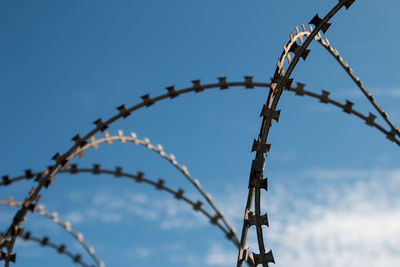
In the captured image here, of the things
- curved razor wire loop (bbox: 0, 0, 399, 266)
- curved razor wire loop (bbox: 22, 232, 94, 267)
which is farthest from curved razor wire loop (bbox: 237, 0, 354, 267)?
curved razor wire loop (bbox: 22, 232, 94, 267)

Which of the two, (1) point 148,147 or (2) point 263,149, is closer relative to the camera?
(2) point 263,149


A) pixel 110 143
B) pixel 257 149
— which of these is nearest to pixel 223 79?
pixel 257 149

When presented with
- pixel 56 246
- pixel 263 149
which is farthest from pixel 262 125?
pixel 56 246

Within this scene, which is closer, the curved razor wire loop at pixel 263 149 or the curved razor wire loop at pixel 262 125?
the curved razor wire loop at pixel 263 149

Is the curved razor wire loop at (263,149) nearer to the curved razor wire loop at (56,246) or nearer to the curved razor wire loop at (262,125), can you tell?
the curved razor wire loop at (262,125)

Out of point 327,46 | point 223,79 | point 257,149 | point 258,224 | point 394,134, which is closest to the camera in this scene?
point 258,224

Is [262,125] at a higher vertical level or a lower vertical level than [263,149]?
higher

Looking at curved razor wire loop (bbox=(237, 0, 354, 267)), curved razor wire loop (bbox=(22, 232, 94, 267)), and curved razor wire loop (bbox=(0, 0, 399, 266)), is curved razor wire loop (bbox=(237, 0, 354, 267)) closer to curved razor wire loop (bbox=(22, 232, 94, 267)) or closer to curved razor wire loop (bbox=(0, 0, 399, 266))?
curved razor wire loop (bbox=(0, 0, 399, 266))

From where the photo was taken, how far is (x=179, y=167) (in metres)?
12.8

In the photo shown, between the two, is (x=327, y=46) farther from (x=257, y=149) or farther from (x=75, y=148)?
(x=75, y=148)

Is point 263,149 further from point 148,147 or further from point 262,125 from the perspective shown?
point 148,147

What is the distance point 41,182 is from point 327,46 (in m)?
6.01

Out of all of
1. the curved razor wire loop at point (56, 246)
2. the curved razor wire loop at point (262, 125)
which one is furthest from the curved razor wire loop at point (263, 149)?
the curved razor wire loop at point (56, 246)

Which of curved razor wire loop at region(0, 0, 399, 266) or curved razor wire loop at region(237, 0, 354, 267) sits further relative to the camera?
curved razor wire loop at region(0, 0, 399, 266)
